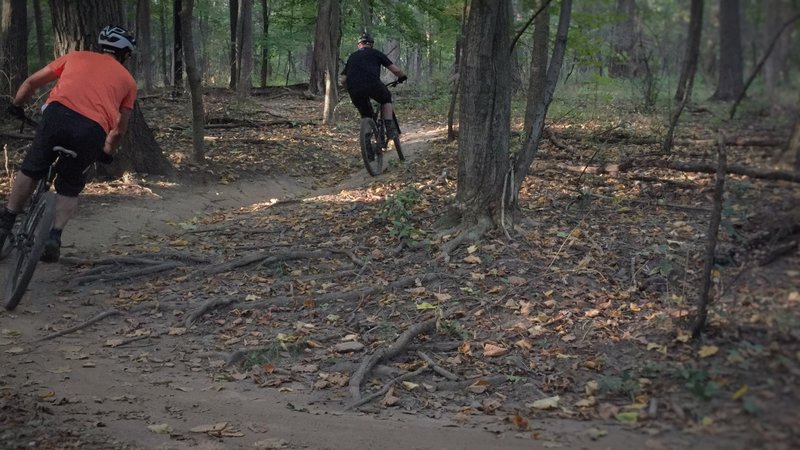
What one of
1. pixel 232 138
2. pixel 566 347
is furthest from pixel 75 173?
pixel 232 138

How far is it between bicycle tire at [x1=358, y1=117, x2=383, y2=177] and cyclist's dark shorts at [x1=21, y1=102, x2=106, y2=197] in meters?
4.97

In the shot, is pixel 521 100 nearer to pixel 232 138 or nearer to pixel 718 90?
pixel 232 138

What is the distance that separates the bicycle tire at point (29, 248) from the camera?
5534 mm

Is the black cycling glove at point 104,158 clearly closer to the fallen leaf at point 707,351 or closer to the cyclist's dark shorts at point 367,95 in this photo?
the cyclist's dark shorts at point 367,95

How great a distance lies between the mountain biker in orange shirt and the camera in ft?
18.0

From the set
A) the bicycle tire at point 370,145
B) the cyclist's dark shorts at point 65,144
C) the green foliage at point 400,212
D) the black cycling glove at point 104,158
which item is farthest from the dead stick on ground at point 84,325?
the bicycle tire at point 370,145

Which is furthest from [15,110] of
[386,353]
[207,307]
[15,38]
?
[15,38]

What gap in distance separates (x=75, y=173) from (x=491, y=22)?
3839 mm

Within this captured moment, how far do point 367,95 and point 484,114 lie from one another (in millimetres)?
4227

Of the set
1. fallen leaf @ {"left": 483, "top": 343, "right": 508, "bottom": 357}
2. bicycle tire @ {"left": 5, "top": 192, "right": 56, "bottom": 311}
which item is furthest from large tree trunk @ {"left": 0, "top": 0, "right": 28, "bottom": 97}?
fallen leaf @ {"left": 483, "top": 343, "right": 508, "bottom": 357}

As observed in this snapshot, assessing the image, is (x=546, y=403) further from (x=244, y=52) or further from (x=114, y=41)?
(x=244, y=52)

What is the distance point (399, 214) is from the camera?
7.36 meters

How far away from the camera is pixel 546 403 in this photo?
3984 mm

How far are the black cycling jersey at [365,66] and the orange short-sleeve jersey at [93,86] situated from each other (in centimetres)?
465
